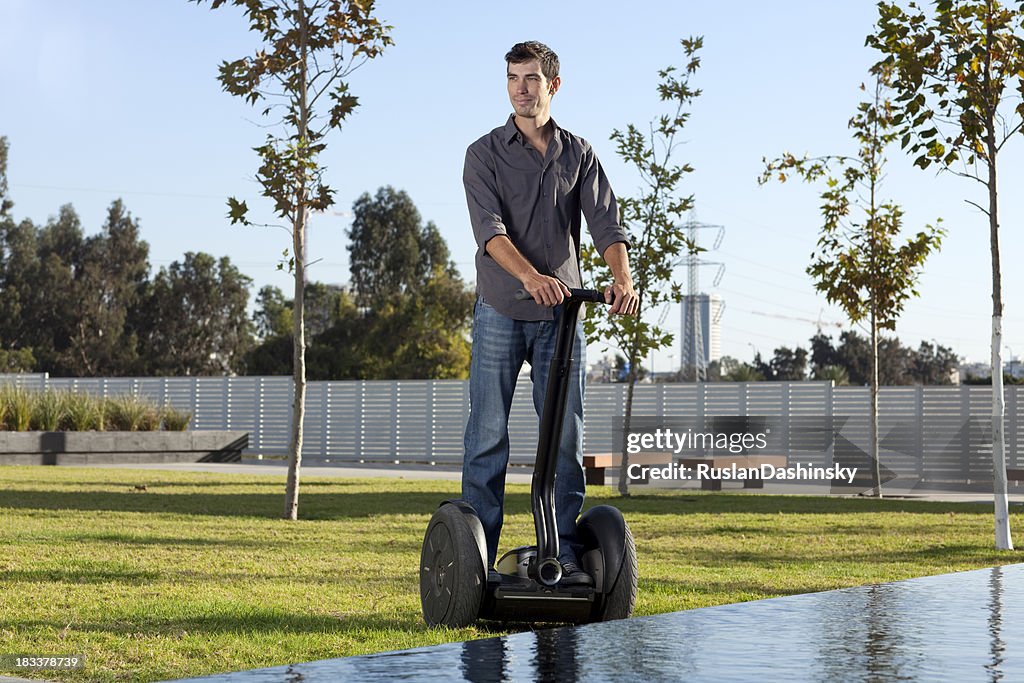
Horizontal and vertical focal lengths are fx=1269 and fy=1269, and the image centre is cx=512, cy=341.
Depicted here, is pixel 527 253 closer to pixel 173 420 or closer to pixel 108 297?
pixel 173 420

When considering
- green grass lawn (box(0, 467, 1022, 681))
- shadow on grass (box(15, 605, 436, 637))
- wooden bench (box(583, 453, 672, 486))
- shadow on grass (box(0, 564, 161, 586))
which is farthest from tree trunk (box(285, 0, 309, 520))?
wooden bench (box(583, 453, 672, 486))

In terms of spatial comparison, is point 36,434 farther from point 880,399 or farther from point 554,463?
point 554,463

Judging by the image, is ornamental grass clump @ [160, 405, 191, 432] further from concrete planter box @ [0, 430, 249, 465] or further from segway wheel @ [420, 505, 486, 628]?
segway wheel @ [420, 505, 486, 628]

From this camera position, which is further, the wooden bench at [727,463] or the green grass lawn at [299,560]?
the wooden bench at [727,463]

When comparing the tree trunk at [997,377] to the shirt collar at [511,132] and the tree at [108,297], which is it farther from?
the tree at [108,297]

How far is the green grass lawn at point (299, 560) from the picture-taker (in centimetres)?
478

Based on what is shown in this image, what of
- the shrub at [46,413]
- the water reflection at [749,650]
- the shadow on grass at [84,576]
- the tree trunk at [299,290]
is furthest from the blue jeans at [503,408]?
the shrub at [46,413]

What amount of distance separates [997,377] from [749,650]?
28.1ft

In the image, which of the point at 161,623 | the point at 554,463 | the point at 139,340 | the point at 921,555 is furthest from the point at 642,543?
the point at 139,340

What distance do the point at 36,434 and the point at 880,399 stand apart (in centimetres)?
1558

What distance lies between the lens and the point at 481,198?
4359 millimetres

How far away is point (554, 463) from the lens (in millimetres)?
4094

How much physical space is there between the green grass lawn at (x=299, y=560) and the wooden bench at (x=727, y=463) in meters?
2.78

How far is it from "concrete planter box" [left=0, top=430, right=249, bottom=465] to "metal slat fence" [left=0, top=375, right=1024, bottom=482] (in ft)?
12.8
